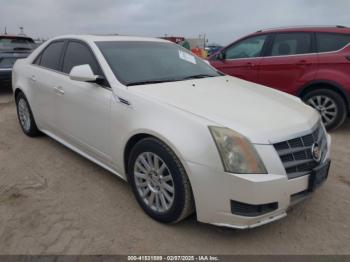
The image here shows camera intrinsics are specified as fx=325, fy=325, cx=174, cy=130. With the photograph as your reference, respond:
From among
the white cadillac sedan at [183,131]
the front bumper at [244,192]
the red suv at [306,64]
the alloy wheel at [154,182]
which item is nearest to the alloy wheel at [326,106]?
the red suv at [306,64]

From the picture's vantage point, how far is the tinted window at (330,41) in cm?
532

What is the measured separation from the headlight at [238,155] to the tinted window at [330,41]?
4.03 meters

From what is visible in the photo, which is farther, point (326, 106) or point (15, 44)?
point (15, 44)

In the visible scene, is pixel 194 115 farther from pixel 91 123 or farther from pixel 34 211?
pixel 34 211

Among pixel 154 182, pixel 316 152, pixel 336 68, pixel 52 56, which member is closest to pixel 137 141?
pixel 154 182

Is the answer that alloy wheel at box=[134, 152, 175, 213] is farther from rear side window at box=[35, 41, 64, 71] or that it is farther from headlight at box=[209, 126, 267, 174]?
rear side window at box=[35, 41, 64, 71]

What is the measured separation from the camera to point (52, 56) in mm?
4270

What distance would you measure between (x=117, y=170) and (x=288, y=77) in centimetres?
390

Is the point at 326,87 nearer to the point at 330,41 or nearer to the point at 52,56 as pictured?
the point at 330,41

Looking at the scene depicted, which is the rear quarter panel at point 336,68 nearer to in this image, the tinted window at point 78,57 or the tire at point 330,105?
the tire at point 330,105

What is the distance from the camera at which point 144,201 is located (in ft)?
9.55

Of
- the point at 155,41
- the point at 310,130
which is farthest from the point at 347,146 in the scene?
the point at 155,41

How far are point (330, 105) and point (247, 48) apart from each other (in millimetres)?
1903

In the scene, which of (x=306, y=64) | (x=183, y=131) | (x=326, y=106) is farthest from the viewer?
(x=306, y=64)
